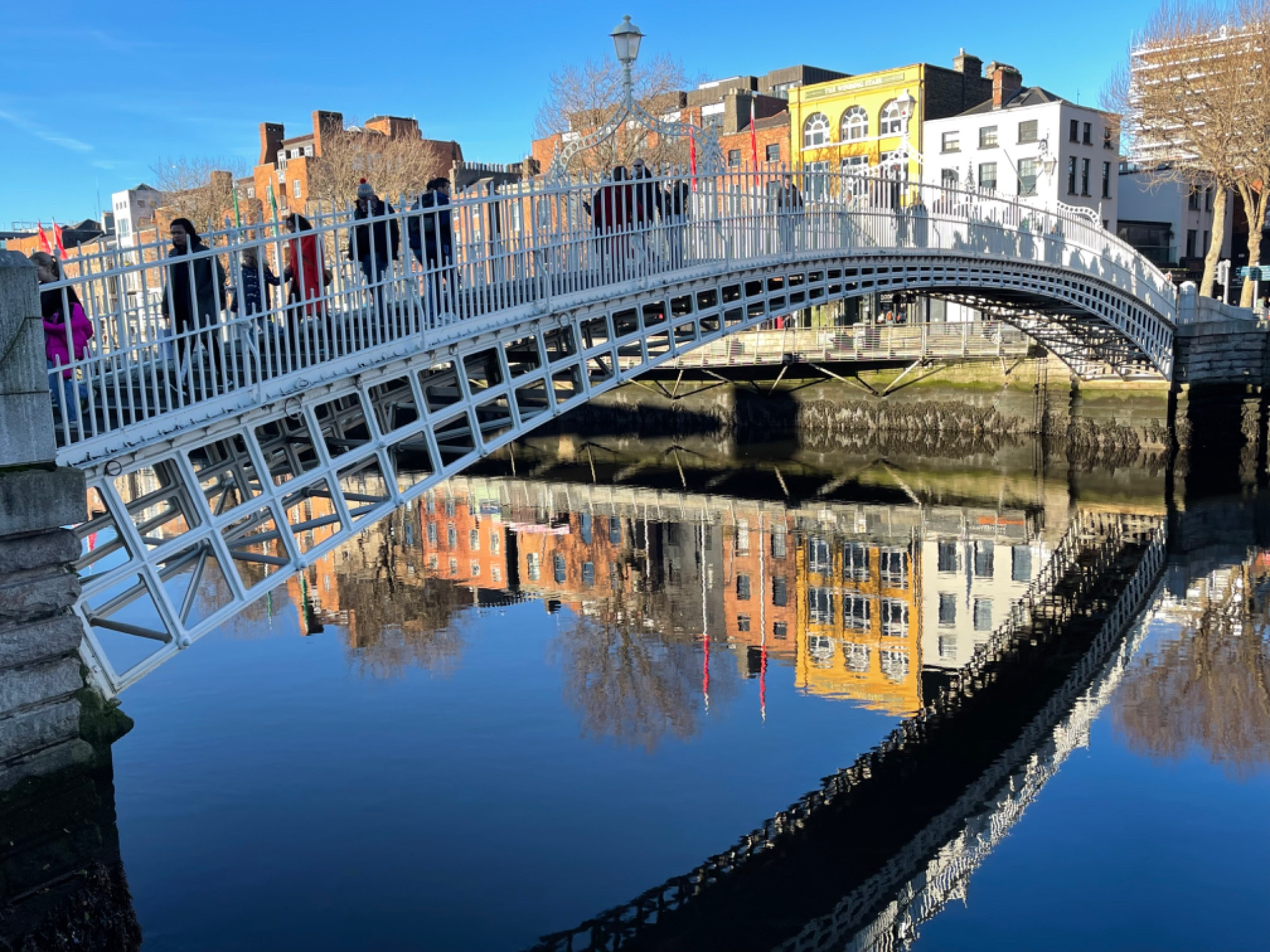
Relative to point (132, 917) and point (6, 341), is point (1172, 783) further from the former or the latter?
point (6, 341)

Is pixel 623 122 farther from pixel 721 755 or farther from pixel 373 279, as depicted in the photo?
pixel 721 755

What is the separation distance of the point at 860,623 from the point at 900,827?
599cm

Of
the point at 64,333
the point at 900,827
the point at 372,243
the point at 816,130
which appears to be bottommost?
the point at 900,827

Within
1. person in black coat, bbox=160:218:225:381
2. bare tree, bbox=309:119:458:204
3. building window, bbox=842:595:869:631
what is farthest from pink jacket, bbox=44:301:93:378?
bare tree, bbox=309:119:458:204

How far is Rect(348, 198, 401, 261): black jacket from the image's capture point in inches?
348

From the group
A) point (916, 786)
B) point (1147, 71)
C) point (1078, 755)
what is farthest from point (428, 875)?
point (1147, 71)

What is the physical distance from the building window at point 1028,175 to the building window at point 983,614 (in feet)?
83.3

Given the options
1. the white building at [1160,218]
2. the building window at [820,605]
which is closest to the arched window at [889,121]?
the white building at [1160,218]

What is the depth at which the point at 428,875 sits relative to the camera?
24.8 ft

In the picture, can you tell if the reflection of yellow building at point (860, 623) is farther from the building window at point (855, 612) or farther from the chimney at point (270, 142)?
the chimney at point (270, 142)

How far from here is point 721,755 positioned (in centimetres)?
973

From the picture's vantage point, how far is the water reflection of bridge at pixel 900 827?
712 cm

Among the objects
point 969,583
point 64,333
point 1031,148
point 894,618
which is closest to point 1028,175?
point 1031,148

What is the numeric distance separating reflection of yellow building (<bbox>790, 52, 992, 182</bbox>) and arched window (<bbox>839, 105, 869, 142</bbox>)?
2 centimetres
